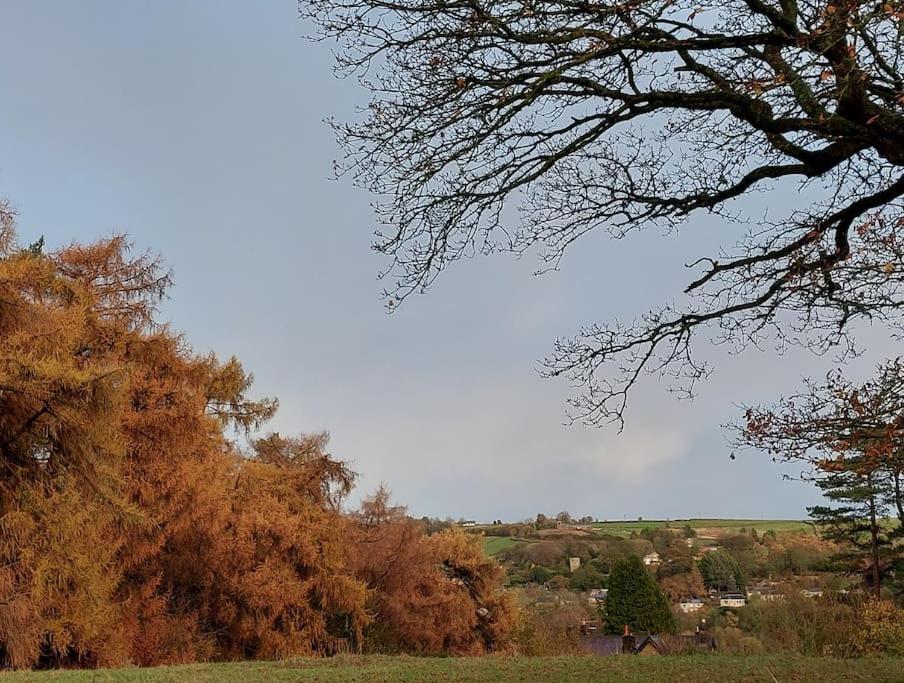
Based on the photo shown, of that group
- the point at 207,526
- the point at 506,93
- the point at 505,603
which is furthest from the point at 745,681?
the point at 505,603

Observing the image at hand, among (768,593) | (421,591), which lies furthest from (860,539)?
(421,591)

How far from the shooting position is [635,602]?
34812 mm

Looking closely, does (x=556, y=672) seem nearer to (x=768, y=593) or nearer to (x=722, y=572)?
(x=768, y=593)

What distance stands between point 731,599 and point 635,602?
7561mm

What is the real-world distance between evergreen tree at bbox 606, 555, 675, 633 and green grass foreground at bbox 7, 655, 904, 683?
25.4 m

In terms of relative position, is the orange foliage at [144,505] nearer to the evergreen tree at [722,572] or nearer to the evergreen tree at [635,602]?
the evergreen tree at [635,602]

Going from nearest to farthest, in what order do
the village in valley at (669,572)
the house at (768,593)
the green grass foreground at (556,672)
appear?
the green grass foreground at (556,672)
the house at (768,593)
the village in valley at (669,572)

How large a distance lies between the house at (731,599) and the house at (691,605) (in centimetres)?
108

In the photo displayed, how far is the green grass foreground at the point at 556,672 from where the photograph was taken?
8.38 metres

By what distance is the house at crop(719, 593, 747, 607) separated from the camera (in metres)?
37.2

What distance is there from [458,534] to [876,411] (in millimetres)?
26264

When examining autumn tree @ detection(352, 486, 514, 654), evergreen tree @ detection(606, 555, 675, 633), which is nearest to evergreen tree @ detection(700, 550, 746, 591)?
evergreen tree @ detection(606, 555, 675, 633)

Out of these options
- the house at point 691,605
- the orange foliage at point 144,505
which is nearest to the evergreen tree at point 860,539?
the house at point 691,605

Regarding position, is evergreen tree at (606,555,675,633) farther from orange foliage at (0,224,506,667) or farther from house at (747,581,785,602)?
orange foliage at (0,224,506,667)
